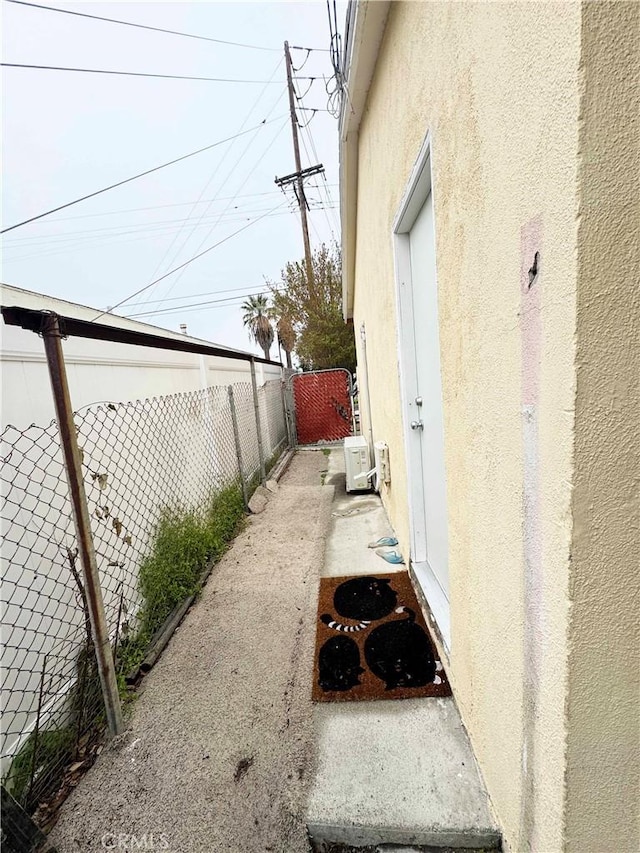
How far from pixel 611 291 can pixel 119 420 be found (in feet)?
9.41

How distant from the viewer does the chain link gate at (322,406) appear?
31.5ft

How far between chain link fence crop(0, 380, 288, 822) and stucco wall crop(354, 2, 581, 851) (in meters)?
1.76

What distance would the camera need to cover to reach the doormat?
1.81 metres

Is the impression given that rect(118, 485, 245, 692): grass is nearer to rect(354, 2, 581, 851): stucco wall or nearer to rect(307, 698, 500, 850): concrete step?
rect(307, 698, 500, 850): concrete step

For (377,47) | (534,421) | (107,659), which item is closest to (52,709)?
(107,659)

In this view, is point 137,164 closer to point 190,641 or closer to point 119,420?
point 119,420

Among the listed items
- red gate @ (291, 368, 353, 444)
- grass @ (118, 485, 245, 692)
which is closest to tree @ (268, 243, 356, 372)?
red gate @ (291, 368, 353, 444)

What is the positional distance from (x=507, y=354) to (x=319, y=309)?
44.4 ft

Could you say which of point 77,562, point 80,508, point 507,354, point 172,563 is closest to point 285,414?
point 172,563

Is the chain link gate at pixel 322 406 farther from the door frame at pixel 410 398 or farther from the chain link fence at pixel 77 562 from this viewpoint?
the door frame at pixel 410 398

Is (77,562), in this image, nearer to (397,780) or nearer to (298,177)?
(397,780)

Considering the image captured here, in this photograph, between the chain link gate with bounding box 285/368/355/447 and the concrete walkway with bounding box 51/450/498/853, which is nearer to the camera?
the concrete walkway with bounding box 51/450/498/853

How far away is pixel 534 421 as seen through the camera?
0.83 meters

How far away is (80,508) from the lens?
1.64m
